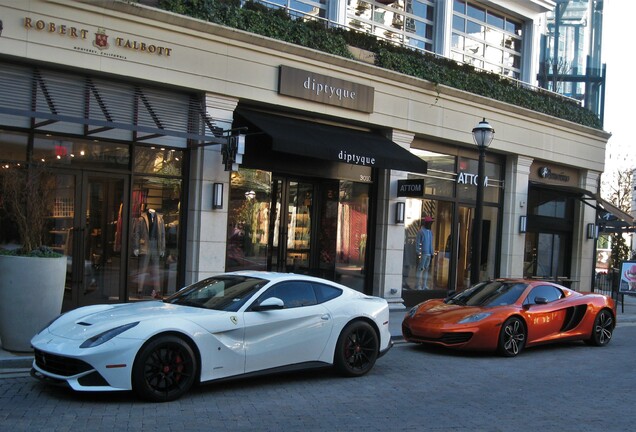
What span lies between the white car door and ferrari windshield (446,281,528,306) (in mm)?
3979

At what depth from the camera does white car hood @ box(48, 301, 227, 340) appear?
22.4 feet

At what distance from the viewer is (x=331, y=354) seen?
8383mm

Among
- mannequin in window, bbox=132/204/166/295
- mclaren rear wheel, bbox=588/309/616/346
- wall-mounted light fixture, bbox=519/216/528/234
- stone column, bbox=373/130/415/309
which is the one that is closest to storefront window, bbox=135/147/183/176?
mannequin in window, bbox=132/204/166/295

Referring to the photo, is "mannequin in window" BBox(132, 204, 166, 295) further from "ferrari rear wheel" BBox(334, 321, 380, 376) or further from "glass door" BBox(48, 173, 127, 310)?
"ferrari rear wheel" BBox(334, 321, 380, 376)

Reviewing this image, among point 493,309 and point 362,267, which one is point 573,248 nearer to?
point 362,267

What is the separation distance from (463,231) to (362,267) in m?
3.84

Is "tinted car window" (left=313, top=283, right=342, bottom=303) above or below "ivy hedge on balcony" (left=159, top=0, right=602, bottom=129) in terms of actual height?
below

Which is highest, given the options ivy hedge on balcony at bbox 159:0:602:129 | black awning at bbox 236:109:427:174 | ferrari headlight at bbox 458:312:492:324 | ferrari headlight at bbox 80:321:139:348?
ivy hedge on balcony at bbox 159:0:602:129

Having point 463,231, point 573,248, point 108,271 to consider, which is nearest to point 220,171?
point 108,271

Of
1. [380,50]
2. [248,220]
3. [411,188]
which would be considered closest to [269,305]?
[248,220]

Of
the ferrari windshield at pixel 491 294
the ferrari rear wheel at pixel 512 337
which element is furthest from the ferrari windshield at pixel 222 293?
the ferrari windshield at pixel 491 294

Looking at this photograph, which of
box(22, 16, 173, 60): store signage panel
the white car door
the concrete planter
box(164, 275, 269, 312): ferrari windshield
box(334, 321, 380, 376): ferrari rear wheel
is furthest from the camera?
box(22, 16, 173, 60): store signage panel

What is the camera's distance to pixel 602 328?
12461 millimetres

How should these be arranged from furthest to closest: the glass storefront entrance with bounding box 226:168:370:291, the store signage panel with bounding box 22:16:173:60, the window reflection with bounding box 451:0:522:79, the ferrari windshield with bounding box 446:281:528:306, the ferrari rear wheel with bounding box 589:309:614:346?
1. the window reflection with bounding box 451:0:522:79
2. the glass storefront entrance with bounding box 226:168:370:291
3. the ferrari rear wheel with bounding box 589:309:614:346
4. the store signage panel with bounding box 22:16:173:60
5. the ferrari windshield with bounding box 446:281:528:306
